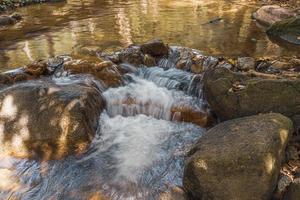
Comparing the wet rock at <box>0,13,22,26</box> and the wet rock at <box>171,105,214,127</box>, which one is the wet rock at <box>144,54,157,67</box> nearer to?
the wet rock at <box>171,105,214,127</box>

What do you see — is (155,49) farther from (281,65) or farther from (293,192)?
(293,192)

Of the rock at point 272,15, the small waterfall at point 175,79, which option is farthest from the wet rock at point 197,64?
the rock at point 272,15

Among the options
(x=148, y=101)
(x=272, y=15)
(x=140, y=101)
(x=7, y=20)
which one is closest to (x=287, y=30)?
(x=272, y=15)

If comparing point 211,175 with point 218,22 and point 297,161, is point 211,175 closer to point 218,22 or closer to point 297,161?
point 297,161

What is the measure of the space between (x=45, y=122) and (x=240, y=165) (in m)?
3.64

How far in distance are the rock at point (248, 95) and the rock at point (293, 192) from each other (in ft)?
5.25

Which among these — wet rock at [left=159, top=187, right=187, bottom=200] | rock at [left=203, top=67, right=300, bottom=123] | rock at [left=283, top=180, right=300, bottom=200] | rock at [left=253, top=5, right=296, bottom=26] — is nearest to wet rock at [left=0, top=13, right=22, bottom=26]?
rock at [left=253, top=5, right=296, bottom=26]

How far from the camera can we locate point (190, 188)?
4.81 meters

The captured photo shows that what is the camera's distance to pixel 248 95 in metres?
6.00

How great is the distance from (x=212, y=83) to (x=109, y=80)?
8.92 ft

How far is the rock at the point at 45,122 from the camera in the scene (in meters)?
6.11

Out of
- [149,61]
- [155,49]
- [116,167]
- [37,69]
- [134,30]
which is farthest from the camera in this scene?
[134,30]

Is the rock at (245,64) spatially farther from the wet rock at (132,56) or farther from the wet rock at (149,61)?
the wet rock at (132,56)

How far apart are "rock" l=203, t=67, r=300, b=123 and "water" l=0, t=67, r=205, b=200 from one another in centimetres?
79
